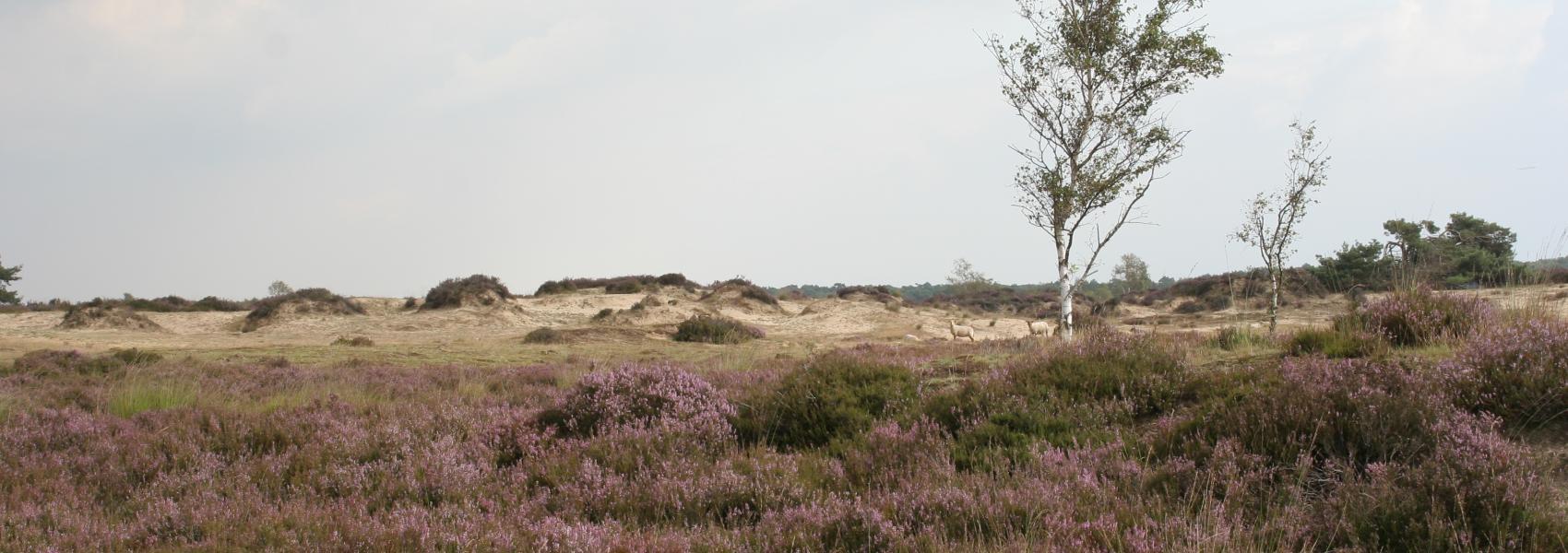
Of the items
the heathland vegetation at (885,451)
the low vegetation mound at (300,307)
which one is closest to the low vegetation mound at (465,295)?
the low vegetation mound at (300,307)

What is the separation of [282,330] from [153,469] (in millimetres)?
27657

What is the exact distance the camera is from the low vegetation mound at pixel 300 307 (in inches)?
1239

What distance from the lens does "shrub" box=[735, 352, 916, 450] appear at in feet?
21.2

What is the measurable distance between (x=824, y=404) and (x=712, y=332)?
1935cm

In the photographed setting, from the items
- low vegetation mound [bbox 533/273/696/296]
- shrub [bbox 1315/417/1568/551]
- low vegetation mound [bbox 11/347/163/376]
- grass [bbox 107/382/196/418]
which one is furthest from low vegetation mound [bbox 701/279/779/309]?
shrub [bbox 1315/417/1568/551]

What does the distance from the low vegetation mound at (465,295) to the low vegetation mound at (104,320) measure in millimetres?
9587

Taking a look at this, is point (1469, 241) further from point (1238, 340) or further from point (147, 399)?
point (147, 399)

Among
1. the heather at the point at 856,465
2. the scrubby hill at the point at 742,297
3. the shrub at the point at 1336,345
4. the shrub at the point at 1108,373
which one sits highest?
the scrubby hill at the point at 742,297

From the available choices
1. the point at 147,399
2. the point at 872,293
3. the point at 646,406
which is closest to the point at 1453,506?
the point at 646,406


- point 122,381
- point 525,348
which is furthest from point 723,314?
point 122,381

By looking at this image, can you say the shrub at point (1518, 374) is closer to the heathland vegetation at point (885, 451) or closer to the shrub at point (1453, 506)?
the heathland vegetation at point (885, 451)

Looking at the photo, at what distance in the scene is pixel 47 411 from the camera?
803 centimetres

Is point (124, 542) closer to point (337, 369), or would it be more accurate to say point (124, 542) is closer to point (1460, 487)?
point (1460, 487)

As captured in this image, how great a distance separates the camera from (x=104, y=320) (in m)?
30.6
